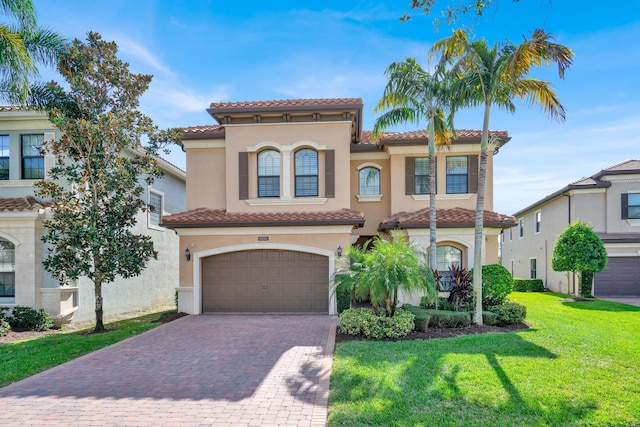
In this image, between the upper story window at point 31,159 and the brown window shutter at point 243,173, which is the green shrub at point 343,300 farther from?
the upper story window at point 31,159

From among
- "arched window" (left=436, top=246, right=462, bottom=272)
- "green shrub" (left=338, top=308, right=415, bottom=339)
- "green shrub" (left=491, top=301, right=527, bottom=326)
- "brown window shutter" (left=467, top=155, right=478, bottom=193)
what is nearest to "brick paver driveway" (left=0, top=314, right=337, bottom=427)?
"green shrub" (left=338, top=308, right=415, bottom=339)

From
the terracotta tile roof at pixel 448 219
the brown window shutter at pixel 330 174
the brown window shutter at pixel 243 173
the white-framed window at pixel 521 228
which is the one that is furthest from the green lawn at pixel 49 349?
the white-framed window at pixel 521 228

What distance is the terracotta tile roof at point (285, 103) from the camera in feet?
47.2

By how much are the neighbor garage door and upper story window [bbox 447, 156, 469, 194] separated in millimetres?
11458

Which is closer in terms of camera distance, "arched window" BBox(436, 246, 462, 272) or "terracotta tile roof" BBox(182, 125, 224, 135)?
"arched window" BBox(436, 246, 462, 272)

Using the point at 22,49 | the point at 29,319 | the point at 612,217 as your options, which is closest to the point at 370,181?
the point at 22,49

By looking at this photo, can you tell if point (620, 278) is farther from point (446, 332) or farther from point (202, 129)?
point (202, 129)

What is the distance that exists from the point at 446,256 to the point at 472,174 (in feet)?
11.7

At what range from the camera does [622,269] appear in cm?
2091

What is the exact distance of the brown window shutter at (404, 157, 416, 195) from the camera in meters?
15.9

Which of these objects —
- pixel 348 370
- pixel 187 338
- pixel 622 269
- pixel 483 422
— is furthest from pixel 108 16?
pixel 622 269

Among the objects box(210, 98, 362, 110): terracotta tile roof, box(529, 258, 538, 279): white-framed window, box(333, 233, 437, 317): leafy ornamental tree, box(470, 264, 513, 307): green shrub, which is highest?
box(210, 98, 362, 110): terracotta tile roof

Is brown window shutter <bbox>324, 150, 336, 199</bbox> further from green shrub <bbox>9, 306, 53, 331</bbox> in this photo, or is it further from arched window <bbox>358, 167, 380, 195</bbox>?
green shrub <bbox>9, 306, 53, 331</bbox>

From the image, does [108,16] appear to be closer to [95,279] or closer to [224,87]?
[224,87]
